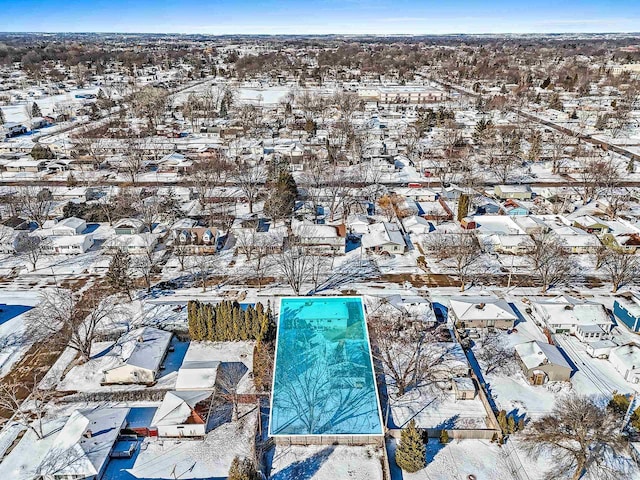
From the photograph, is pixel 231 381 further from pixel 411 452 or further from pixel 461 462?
pixel 461 462

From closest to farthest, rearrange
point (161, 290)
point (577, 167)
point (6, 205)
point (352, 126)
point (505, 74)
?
point (161, 290) → point (6, 205) → point (577, 167) → point (352, 126) → point (505, 74)

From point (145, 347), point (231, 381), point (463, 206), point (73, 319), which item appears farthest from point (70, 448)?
point (463, 206)

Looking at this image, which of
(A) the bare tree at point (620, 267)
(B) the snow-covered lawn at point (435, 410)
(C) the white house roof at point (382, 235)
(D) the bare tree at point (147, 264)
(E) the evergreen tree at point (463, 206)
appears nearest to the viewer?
(B) the snow-covered lawn at point (435, 410)

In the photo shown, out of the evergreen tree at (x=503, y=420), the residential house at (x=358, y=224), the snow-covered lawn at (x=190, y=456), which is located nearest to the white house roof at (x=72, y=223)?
the residential house at (x=358, y=224)

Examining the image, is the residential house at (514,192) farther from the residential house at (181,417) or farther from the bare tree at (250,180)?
the residential house at (181,417)

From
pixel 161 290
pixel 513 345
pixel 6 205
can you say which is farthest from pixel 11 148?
pixel 513 345

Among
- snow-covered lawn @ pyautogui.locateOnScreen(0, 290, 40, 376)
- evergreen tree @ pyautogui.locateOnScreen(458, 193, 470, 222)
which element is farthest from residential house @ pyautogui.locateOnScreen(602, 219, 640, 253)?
snow-covered lawn @ pyautogui.locateOnScreen(0, 290, 40, 376)

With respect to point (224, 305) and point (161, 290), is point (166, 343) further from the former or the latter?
point (161, 290)
